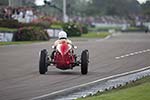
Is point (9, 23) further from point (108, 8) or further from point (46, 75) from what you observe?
point (108, 8)

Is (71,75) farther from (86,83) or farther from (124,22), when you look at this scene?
(124,22)

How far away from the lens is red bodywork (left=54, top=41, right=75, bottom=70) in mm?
19453

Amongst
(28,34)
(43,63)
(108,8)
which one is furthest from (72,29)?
(108,8)

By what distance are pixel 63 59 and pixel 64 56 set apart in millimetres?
115

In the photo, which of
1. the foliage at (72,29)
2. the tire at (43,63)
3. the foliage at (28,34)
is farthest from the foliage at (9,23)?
the tire at (43,63)

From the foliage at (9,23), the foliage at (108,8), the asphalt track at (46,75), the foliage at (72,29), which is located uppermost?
the asphalt track at (46,75)

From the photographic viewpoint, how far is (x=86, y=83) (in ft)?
54.4

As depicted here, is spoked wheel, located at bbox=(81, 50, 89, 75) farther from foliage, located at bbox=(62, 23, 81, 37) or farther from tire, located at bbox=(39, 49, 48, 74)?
foliage, located at bbox=(62, 23, 81, 37)

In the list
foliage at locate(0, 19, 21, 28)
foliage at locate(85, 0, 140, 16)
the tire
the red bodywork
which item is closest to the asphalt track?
the tire

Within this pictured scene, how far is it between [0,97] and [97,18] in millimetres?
142990

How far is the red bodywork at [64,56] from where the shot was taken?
19.5 meters

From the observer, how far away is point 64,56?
19.5m

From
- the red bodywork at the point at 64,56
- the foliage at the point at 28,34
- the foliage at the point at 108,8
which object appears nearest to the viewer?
the red bodywork at the point at 64,56

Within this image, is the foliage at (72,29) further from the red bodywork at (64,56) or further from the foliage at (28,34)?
the red bodywork at (64,56)
